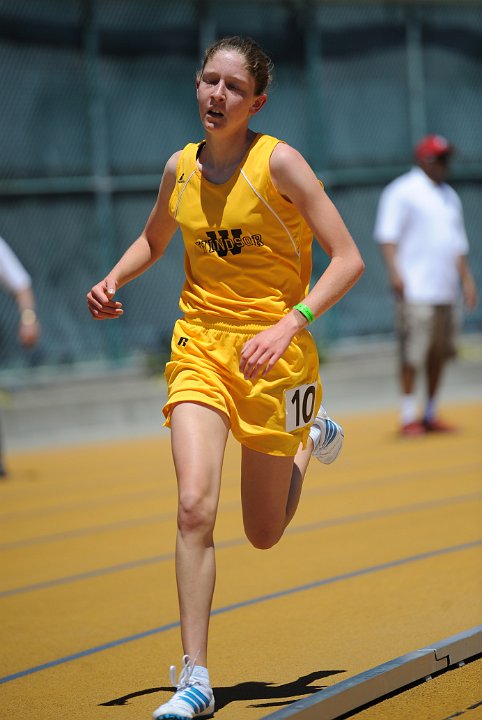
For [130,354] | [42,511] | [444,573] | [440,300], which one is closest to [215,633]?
[444,573]

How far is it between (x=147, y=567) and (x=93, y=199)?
9.27m

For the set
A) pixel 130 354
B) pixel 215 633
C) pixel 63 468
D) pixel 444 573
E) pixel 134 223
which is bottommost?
pixel 215 633

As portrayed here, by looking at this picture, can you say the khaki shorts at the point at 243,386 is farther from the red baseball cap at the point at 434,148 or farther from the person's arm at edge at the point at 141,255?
the red baseball cap at the point at 434,148

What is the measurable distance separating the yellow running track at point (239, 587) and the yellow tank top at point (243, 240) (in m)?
1.34

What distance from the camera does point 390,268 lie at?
1205 cm

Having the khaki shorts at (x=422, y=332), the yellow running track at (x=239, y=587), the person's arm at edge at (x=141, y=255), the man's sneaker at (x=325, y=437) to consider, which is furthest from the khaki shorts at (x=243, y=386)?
the khaki shorts at (x=422, y=332)

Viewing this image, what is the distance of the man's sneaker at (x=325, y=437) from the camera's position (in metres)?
5.55

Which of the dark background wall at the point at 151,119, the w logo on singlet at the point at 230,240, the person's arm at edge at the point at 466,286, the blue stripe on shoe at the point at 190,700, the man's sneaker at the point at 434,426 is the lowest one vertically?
the blue stripe on shoe at the point at 190,700

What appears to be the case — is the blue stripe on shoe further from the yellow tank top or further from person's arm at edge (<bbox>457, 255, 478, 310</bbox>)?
person's arm at edge (<bbox>457, 255, 478, 310</bbox>)

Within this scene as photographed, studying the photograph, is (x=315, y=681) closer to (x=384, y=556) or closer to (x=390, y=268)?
(x=384, y=556)

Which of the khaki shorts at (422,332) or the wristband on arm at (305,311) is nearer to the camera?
the wristband on arm at (305,311)

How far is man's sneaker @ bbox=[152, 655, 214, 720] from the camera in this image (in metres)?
4.02

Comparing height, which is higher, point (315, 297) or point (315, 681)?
point (315, 297)

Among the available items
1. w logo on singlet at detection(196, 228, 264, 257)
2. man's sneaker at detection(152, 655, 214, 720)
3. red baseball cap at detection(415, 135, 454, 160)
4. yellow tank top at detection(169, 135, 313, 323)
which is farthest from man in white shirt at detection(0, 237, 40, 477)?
man's sneaker at detection(152, 655, 214, 720)
